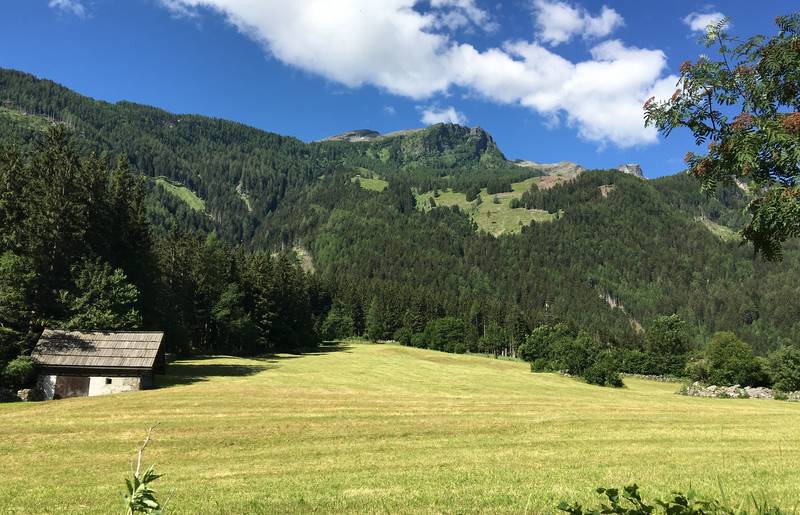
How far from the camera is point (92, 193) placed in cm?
4656

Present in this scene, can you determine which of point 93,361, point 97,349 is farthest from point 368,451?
point 97,349

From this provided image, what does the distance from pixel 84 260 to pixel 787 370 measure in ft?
316

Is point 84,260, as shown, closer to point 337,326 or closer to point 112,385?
point 112,385

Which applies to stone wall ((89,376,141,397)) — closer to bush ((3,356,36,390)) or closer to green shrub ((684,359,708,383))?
bush ((3,356,36,390))

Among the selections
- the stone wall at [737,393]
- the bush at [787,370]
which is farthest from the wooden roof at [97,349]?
the bush at [787,370]

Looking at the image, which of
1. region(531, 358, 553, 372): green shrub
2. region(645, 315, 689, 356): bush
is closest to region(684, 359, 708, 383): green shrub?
region(645, 315, 689, 356): bush

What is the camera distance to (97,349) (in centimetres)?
3784

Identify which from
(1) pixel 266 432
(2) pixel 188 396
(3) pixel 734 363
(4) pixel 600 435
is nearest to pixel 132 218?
(2) pixel 188 396

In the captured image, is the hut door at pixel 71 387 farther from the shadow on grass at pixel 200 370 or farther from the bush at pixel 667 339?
the bush at pixel 667 339

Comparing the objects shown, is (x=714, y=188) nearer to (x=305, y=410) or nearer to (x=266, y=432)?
(x=266, y=432)

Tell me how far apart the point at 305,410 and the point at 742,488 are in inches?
929

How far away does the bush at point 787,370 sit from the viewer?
238 ft

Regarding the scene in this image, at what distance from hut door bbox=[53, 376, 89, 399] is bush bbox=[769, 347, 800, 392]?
298 ft

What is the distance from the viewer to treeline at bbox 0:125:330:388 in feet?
126
